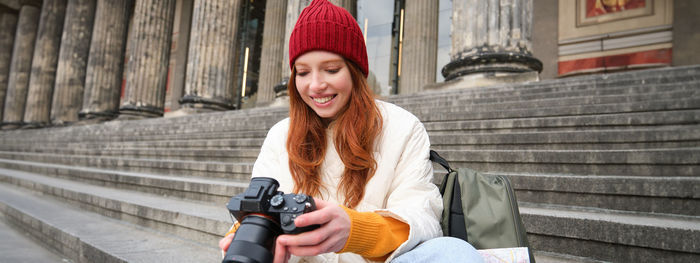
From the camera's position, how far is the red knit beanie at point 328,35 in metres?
1.17

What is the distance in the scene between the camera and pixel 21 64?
1877cm

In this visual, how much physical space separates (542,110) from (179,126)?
22.0 feet

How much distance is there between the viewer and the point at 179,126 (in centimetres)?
755

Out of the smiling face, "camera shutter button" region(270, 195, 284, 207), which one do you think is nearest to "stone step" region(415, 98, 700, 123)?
the smiling face

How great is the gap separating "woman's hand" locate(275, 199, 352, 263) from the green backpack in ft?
1.59

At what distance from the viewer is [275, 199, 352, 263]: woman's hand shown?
72 centimetres

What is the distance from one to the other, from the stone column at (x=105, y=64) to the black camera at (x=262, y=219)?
1554 cm

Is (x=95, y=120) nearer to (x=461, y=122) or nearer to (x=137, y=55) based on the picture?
(x=137, y=55)

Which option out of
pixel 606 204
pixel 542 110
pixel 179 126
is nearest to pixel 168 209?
pixel 606 204

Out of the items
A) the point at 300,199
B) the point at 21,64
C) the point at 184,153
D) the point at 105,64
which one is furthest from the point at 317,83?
the point at 21,64

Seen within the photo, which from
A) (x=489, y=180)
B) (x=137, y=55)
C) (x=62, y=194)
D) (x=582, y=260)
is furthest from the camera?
(x=137, y=55)

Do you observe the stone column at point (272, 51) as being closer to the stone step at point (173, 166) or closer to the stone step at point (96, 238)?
the stone step at point (173, 166)

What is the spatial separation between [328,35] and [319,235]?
67cm

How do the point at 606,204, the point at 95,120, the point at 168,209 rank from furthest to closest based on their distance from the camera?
1. the point at 95,120
2. the point at 168,209
3. the point at 606,204
